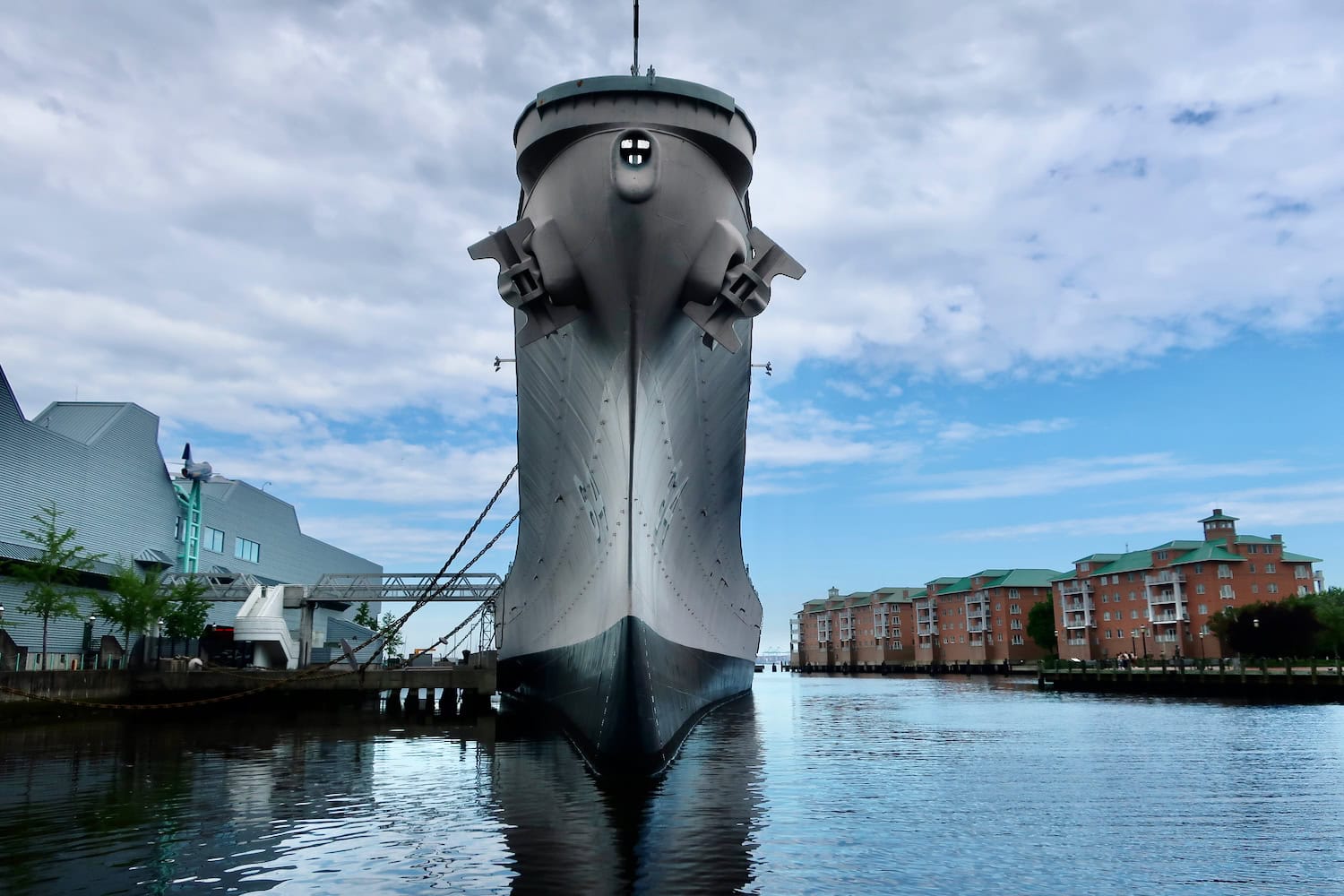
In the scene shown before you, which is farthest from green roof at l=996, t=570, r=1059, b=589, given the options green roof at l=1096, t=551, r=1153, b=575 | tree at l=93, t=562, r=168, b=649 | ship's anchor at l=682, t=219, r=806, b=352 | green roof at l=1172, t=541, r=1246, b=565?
ship's anchor at l=682, t=219, r=806, b=352

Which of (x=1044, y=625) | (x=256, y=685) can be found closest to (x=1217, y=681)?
(x=256, y=685)

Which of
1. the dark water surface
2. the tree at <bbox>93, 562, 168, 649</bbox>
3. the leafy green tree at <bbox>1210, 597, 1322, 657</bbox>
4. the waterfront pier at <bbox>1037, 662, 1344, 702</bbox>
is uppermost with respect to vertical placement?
the tree at <bbox>93, 562, 168, 649</bbox>

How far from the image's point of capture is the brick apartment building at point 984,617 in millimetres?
90438

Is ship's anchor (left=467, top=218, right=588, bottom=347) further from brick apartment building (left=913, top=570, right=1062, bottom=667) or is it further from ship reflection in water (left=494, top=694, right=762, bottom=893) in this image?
brick apartment building (left=913, top=570, right=1062, bottom=667)

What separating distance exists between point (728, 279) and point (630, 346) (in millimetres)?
1959

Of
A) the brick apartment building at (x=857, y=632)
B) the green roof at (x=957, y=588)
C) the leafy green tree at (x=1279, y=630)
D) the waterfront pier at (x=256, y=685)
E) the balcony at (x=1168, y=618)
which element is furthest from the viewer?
the brick apartment building at (x=857, y=632)

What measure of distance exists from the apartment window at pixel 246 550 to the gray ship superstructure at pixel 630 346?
164 feet

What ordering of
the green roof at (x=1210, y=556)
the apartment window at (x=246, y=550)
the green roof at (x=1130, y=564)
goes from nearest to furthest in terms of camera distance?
1. the apartment window at (x=246, y=550)
2. the green roof at (x=1210, y=556)
3. the green roof at (x=1130, y=564)

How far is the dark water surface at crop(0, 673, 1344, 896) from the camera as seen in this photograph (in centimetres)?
763

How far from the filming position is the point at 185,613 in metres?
43.1

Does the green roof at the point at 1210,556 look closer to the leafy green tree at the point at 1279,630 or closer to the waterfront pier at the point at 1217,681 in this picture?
the leafy green tree at the point at 1279,630

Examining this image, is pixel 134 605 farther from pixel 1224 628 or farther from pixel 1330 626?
pixel 1330 626

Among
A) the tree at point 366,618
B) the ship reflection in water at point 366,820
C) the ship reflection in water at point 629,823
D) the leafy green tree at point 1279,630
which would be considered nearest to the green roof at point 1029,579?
the leafy green tree at point 1279,630

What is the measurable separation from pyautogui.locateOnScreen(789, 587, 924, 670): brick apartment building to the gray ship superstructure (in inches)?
3813
